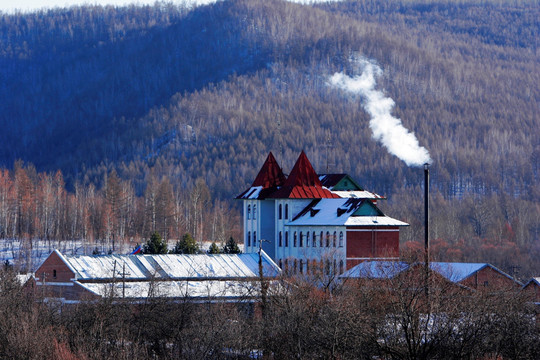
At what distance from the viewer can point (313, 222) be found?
82500 millimetres

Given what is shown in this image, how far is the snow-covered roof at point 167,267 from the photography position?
66750mm

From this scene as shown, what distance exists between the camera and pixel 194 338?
42969 mm

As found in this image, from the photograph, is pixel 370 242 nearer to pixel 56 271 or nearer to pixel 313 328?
pixel 56 271

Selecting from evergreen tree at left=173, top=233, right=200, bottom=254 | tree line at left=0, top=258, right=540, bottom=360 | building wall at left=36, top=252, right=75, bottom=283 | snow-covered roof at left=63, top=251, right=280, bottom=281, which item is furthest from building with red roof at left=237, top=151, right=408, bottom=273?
tree line at left=0, top=258, right=540, bottom=360

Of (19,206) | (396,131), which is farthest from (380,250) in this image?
(396,131)

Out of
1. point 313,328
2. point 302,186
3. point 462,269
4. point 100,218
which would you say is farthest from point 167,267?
point 100,218

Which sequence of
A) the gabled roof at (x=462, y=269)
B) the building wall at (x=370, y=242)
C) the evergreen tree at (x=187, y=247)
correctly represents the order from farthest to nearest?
1. the evergreen tree at (x=187, y=247)
2. the building wall at (x=370, y=242)
3. the gabled roof at (x=462, y=269)

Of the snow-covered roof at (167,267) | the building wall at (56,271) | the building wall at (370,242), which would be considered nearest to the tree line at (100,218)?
the building wall at (370,242)

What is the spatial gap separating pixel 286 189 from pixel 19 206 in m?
45.4

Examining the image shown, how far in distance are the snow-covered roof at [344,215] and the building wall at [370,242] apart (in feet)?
1.99

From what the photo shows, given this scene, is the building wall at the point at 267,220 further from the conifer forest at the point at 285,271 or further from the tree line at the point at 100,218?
the tree line at the point at 100,218

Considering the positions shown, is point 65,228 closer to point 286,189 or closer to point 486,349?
point 286,189

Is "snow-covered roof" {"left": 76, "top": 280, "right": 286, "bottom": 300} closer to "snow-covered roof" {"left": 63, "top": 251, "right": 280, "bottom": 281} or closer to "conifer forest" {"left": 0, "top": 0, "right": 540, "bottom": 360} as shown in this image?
"snow-covered roof" {"left": 63, "top": 251, "right": 280, "bottom": 281}

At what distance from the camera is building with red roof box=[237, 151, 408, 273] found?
3123 inches
